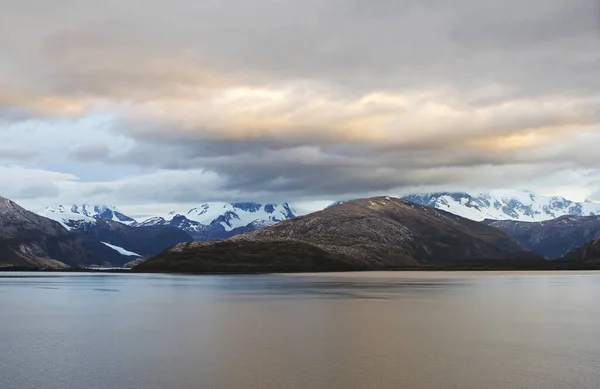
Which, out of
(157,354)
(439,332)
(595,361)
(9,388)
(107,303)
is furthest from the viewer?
(107,303)

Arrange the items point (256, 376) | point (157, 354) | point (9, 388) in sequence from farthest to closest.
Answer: point (157, 354) < point (256, 376) < point (9, 388)

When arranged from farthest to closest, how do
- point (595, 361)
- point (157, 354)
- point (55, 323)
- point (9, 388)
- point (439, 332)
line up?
1. point (55, 323)
2. point (439, 332)
3. point (157, 354)
4. point (595, 361)
5. point (9, 388)

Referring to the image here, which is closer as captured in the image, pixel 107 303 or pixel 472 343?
pixel 472 343

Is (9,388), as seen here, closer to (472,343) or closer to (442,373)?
(442,373)

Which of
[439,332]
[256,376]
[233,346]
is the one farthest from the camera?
[439,332]

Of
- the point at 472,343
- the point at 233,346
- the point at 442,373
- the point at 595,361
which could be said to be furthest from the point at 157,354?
the point at 595,361

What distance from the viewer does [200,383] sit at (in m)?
49.4

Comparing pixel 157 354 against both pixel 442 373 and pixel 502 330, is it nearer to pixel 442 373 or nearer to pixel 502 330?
pixel 442 373

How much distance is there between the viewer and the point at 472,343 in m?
70.4

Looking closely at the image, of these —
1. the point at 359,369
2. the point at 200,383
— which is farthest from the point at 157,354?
the point at 359,369

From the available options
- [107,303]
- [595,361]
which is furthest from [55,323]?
[595,361]

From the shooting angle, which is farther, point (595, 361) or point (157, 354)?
point (157, 354)

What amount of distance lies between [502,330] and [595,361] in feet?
78.0

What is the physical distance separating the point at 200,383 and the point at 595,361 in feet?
119
